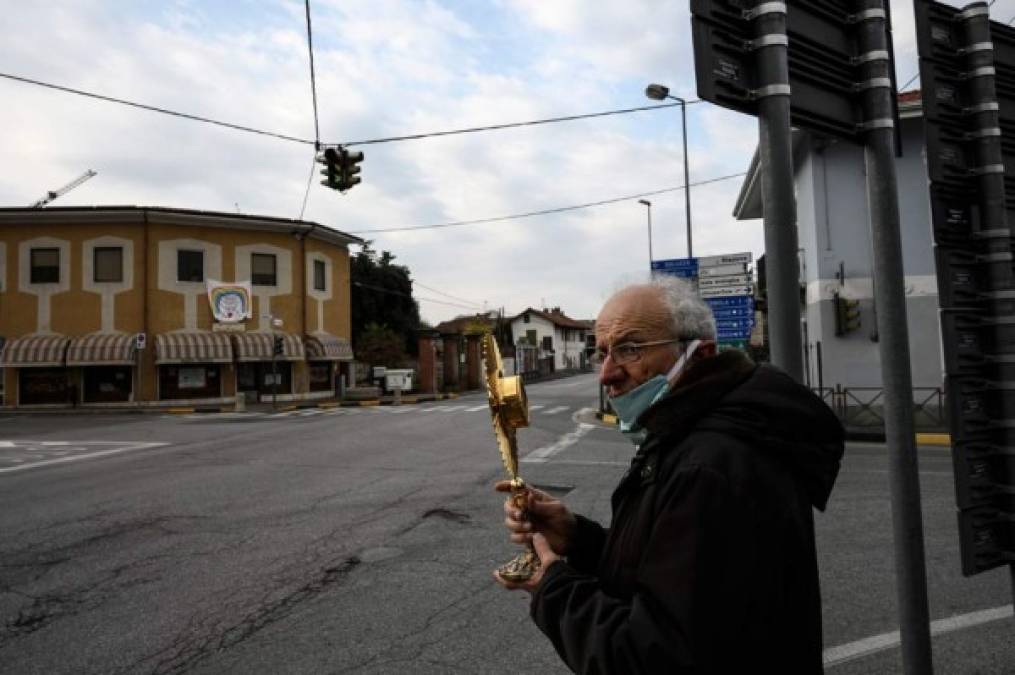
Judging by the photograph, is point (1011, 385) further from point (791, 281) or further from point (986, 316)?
point (791, 281)

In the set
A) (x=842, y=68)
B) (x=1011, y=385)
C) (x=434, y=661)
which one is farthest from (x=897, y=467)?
(x=434, y=661)

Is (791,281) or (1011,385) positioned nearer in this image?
(791,281)

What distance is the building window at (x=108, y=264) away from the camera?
29.2 meters

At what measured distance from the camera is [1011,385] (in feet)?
9.17

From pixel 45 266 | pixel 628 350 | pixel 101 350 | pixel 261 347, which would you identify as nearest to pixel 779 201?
pixel 628 350

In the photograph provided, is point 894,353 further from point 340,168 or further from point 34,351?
point 34,351

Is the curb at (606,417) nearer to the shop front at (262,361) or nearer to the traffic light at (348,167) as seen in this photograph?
the traffic light at (348,167)

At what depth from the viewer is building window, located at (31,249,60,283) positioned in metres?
29.0

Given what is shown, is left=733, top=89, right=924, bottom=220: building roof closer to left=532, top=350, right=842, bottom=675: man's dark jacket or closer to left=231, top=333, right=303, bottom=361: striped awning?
left=532, top=350, right=842, bottom=675: man's dark jacket

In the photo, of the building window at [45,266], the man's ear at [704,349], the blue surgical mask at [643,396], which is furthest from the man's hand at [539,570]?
the building window at [45,266]

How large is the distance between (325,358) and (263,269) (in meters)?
A: 5.13

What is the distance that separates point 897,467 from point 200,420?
22552mm

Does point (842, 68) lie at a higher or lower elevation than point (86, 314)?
lower

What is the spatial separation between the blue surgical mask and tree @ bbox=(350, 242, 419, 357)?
51329mm
